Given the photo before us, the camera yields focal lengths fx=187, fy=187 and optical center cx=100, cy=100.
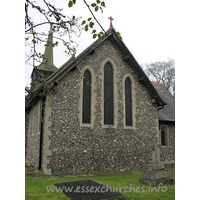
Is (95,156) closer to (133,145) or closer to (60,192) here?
(133,145)

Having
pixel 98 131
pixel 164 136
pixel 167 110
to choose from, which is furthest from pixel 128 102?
pixel 167 110

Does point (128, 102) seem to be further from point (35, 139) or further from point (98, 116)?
point (35, 139)

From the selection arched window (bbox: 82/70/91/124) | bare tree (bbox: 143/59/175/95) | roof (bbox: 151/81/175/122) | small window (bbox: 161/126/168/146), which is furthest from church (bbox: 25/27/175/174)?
bare tree (bbox: 143/59/175/95)

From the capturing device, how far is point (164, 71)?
2928 cm

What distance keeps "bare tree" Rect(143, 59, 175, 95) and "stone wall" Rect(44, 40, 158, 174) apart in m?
17.4

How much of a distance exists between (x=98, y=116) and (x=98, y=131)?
830 mm

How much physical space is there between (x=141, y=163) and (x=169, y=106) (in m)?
6.28

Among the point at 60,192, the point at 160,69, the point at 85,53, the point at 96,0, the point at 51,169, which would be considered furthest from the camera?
the point at 160,69

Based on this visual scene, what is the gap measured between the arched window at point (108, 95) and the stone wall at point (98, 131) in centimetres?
37

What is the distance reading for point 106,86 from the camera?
442 inches

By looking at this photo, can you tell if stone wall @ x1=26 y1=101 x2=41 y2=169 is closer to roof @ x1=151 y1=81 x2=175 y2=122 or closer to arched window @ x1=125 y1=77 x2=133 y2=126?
arched window @ x1=125 y1=77 x2=133 y2=126

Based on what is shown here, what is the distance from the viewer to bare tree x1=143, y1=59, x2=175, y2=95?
2798 centimetres

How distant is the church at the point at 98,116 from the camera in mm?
9297

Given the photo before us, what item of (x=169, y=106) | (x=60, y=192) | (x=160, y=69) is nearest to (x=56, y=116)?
(x=60, y=192)
